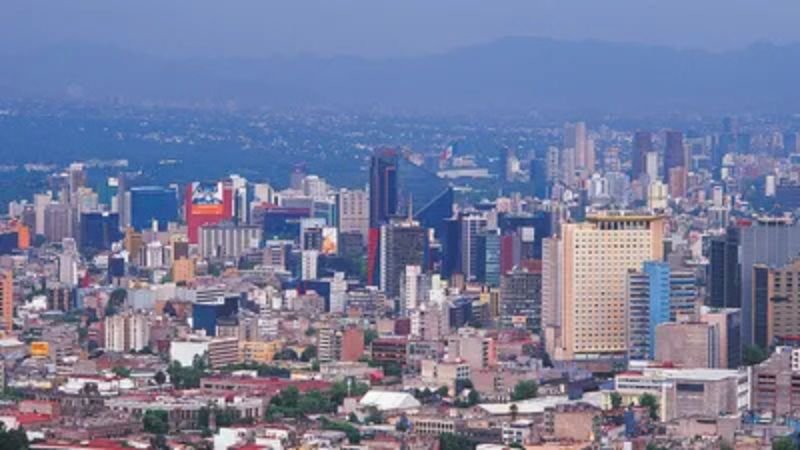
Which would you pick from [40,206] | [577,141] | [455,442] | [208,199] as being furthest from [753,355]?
[577,141]

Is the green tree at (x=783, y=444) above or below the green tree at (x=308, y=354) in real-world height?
below

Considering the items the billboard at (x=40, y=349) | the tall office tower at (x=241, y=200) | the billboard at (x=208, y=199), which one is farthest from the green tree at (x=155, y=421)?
the billboard at (x=208, y=199)

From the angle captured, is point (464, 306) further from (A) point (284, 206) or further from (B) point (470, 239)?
(A) point (284, 206)

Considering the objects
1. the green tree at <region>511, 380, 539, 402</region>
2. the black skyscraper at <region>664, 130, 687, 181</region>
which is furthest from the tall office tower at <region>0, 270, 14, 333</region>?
the black skyscraper at <region>664, 130, 687, 181</region>

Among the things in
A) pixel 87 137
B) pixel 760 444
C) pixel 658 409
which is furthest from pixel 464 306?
pixel 87 137

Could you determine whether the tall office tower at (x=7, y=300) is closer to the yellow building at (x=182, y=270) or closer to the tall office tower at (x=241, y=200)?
the yellow building at (x=182, y=270)

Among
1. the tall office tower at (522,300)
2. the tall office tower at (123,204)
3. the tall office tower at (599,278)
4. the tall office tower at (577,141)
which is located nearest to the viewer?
the tall office tower at (599,278)
